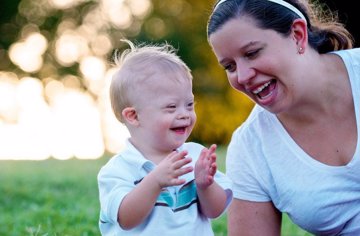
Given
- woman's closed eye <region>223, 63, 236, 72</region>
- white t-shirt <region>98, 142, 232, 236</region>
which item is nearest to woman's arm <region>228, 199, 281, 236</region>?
white t-shirt <region>98, 142, 232, 236</region>

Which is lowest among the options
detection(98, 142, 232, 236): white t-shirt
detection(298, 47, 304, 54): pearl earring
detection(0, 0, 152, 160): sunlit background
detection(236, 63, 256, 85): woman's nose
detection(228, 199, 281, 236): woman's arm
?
detection(0, 0, 152, 160): sunlit background

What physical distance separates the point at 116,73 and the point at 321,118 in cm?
110

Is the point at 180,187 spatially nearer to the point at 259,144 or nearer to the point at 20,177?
the point at 259,144

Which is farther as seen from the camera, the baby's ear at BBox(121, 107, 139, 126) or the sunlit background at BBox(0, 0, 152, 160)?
the sunlit background at BBox(0, 0, 152, 160)

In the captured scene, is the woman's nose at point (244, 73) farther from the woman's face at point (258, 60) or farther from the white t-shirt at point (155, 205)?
the white t-shirt at point (155, 205)

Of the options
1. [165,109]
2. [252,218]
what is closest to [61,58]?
[252,218]

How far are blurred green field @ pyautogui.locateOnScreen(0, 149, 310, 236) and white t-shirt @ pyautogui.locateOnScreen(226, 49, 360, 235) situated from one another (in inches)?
49.1

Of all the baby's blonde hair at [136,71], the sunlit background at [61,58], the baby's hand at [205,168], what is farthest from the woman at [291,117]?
the sunlit background at [61,58]

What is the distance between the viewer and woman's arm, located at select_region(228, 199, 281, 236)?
184 inches

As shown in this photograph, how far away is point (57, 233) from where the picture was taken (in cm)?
530

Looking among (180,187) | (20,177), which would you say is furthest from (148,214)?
(20,177)

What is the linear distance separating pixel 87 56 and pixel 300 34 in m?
26.4

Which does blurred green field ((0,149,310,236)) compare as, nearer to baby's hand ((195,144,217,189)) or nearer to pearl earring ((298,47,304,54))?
baby's hand ((195,144,217,189))

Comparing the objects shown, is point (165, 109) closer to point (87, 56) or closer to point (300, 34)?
point (300, 34)
